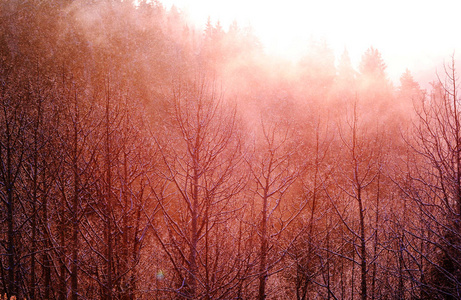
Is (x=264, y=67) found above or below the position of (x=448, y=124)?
above

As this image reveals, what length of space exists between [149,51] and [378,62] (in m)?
56.1

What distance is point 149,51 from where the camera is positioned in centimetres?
7219

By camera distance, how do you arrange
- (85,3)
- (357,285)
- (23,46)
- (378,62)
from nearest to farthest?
(357,285), (23,46), (378,62), (85,3)

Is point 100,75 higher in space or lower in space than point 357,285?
higher

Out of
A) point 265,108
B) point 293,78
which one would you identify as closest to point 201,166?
point 265,108

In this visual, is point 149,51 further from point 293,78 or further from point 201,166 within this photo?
point 201,166

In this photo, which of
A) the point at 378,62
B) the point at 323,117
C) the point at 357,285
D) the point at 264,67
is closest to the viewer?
the point at 357,285

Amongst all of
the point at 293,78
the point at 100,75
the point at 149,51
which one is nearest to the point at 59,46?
the point at 100,75

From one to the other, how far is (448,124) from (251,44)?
271 feet

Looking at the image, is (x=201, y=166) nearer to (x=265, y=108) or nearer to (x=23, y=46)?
(x=265, y=108)

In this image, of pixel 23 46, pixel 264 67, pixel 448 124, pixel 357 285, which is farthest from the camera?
pixel 264 67

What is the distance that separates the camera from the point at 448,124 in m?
7.62

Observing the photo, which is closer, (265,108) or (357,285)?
(357,285)

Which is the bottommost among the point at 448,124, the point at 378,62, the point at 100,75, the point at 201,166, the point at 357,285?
the point at 357,285
